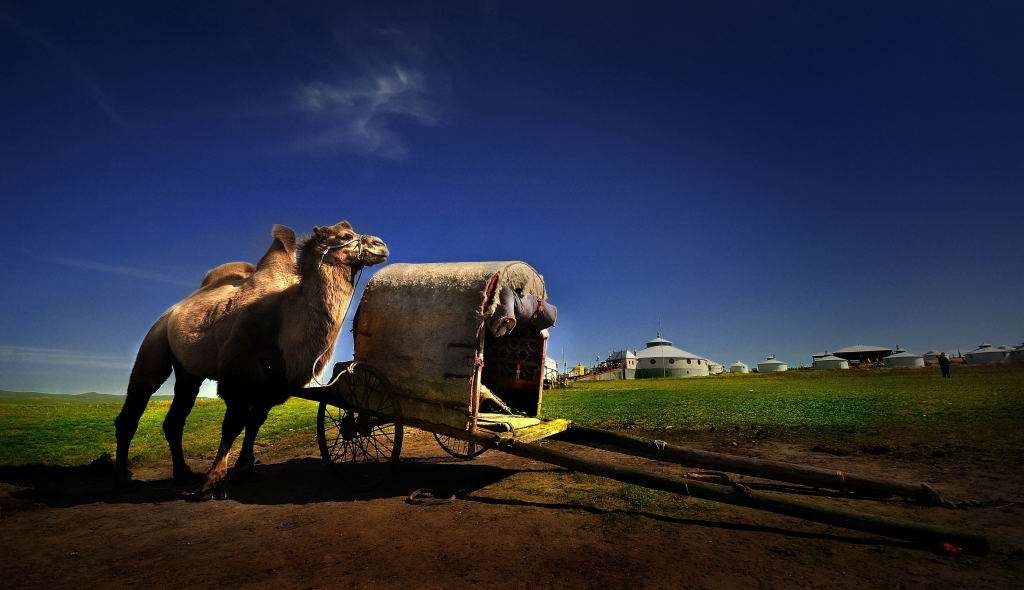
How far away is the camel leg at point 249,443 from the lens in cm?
632

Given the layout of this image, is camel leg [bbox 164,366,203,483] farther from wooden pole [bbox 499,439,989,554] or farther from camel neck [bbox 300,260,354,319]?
wooden pole [bbox 499,439,989,554]

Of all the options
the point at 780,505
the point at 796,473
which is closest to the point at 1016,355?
the point at 796,473

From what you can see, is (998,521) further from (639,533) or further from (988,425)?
(988,425)

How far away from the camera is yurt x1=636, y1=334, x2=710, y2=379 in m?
65.2

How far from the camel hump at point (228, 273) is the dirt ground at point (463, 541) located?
342 cm

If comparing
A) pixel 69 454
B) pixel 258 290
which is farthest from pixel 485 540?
pixel 69 454

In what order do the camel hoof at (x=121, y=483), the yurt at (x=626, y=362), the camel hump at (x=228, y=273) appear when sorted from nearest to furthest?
the camel hoof at (x=121, y=483) → the camel hump at (x=228, y=273) → the yurt at (x=626, y=362)

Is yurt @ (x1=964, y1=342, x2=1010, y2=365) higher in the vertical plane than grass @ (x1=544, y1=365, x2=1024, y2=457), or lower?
higher

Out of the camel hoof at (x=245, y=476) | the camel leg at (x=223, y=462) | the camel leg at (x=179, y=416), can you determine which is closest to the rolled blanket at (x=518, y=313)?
the camel leg at (x=223, y=462)

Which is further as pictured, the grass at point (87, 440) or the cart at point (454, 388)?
the grass at point (87, 440)

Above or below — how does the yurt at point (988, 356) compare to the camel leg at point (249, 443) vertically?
above

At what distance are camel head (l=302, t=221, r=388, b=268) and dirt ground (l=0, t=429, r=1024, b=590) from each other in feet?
11.3

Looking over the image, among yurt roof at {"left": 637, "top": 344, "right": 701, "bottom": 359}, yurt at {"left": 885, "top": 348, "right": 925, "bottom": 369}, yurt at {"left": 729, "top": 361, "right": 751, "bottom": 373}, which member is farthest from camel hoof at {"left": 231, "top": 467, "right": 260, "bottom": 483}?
yurt at {"left": 729, "top": 361, "right": 751, "bottom": 373}

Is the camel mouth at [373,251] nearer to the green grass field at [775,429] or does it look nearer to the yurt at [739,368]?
the green grass field at [775,429]
